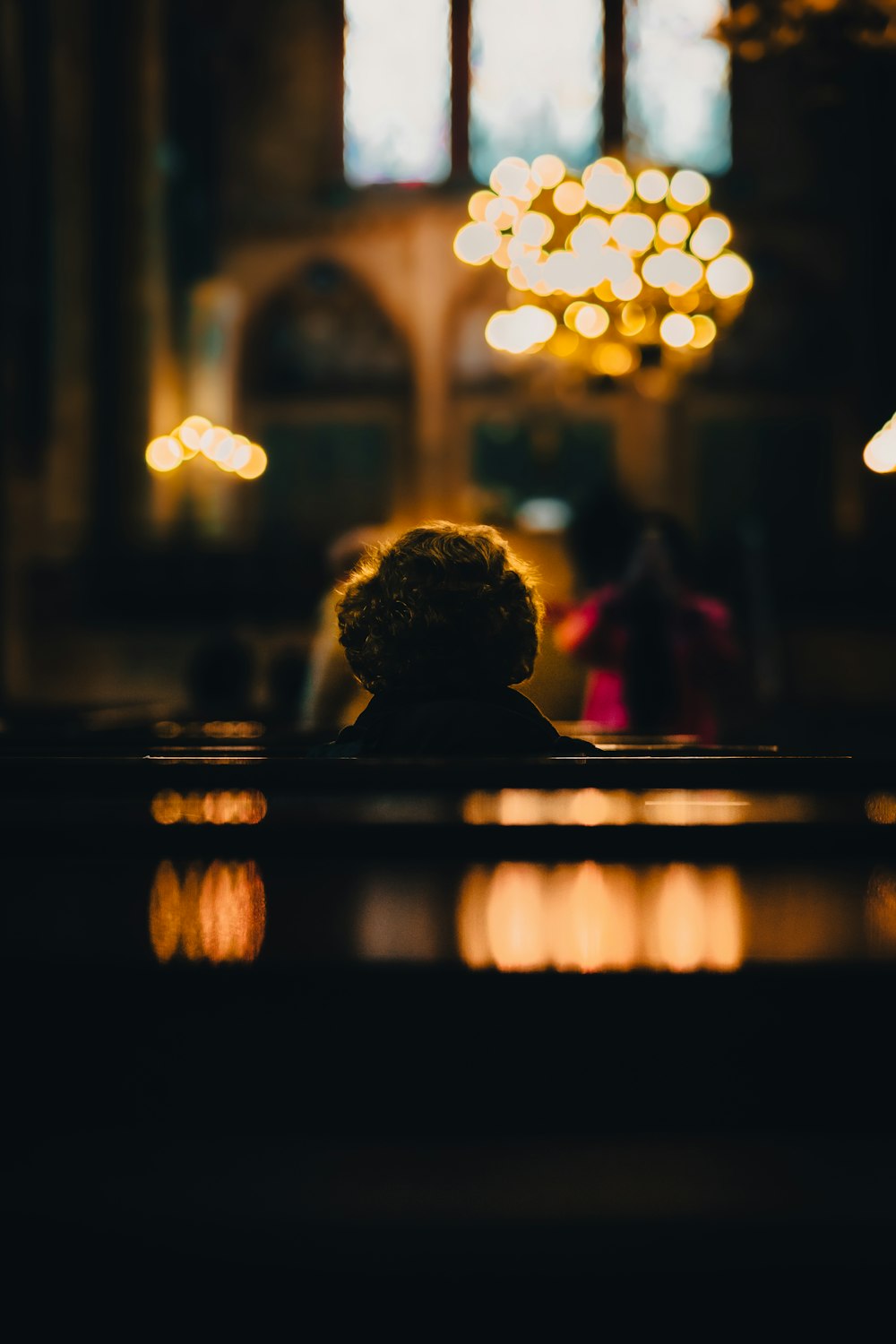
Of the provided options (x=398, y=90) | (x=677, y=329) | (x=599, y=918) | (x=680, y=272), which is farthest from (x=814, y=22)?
(x=398, y=90)

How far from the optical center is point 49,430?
12211 millimetres

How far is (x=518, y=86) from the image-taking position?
615 inches

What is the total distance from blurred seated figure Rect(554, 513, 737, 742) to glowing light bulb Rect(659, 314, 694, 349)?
13.9 feet

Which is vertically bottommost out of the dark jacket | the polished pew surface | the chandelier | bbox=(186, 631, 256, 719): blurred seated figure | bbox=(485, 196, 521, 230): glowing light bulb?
bbox=(186, 631, 256, 719): blurred seated figure

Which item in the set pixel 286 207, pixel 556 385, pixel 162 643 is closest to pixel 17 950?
pixel 162 643

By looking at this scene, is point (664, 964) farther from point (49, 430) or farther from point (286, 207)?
point (286, 207)

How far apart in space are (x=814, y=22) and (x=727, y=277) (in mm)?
1794

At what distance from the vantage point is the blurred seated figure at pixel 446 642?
2.09 metres

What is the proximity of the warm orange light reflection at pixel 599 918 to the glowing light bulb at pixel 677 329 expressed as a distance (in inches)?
269

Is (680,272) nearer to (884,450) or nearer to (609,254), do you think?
(609,254)

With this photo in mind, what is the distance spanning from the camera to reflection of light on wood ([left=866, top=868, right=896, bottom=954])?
128 centimetres

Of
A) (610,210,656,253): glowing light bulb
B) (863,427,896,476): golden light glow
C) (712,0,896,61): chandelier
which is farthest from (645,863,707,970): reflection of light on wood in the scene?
(610,210,656,253): glowing light bulb

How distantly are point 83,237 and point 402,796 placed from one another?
42.5 ft

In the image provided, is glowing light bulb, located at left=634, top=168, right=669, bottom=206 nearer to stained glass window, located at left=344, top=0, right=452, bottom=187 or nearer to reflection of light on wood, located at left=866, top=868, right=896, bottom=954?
reflection of light on wood, located at left=866, top=868, right=896, bottom=954
